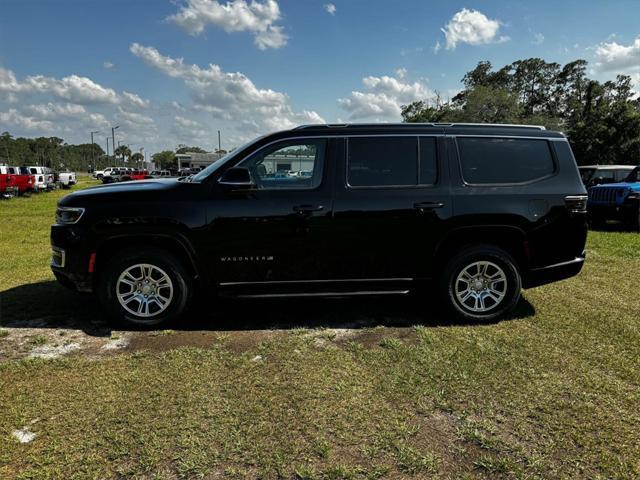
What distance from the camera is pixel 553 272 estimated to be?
4.80 m


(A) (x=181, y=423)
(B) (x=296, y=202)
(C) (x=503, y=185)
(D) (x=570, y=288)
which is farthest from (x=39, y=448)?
(D) (x=570, y=288)

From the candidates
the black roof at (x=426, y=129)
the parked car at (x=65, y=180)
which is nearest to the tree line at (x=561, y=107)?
the black roof at (x=426, y=129)

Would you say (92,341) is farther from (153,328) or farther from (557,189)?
(557,189)

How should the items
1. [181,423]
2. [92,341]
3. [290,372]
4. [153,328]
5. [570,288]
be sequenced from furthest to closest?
[570,288]
[153,328]
[92,341]
[290,372]
[181,423]

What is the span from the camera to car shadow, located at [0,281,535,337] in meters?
4.64

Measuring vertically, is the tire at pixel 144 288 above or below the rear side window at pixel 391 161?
below

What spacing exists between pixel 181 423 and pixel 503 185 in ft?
12.1

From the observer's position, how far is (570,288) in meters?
5.98

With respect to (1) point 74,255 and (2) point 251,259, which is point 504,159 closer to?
(2) point 251,259

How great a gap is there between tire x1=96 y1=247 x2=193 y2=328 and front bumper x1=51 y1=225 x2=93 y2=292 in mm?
148

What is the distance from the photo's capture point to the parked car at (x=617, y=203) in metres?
11.3

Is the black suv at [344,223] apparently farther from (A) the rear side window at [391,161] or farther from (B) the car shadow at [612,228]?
(B) the car shadow at [612,228]

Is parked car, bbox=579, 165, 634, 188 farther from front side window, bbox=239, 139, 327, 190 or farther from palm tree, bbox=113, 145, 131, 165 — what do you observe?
palm tree, bbox=113, 145, 131, 165

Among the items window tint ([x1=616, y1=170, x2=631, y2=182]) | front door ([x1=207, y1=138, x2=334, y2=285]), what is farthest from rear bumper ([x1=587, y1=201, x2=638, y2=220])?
front door ([x1=207, y1=138, x2=334, y2=285])
